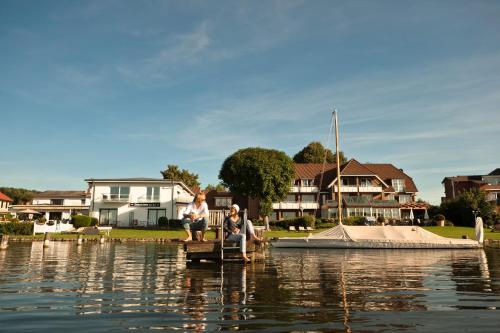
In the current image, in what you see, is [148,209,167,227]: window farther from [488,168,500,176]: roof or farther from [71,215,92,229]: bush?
[488,168,500,176]: roof

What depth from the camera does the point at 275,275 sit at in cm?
1225

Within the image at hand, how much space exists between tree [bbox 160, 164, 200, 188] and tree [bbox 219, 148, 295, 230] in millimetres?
25273

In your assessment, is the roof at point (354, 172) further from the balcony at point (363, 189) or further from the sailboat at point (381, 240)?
the sailboat at point (381, 240)

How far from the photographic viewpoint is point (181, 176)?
87062 mm

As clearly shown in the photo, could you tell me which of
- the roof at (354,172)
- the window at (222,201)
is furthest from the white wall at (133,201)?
the roof at (354,172)

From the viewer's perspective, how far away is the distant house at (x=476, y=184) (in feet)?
254

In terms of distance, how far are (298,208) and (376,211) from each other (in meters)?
14.2

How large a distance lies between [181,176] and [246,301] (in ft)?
265

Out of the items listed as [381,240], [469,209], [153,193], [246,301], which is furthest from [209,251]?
[469,209]

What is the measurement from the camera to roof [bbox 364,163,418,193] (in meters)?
78.0

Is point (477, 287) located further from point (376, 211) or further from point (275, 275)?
point (376, 211)

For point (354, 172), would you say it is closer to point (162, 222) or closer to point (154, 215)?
point (162, 222)

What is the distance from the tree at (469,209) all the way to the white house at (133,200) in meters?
44.6

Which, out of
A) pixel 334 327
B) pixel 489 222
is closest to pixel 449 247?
pixel 334 327
